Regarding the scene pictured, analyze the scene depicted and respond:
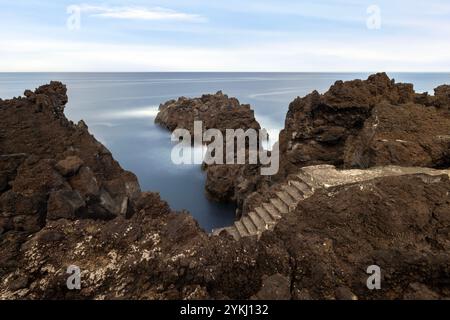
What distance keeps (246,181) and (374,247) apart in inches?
652

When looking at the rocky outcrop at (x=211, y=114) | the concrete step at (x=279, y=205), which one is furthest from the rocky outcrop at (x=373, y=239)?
the rocky outcrop at (x=211, y=114)

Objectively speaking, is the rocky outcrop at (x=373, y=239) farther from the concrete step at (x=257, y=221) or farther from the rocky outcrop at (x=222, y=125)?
the rocky outcrop at (x=222, y=125)

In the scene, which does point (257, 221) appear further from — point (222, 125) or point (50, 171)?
point (222, 125)

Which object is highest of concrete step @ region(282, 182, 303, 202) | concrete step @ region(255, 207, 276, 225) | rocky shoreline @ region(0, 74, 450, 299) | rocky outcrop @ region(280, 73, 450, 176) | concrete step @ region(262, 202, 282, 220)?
rocky outcrop @ region(280, 73, 450, 176)

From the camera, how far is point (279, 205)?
41.7 feet

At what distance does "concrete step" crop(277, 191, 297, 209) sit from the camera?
11944 mm

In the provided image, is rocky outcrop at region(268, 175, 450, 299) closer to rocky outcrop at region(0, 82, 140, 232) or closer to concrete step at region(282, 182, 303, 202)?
concrete step at region(282, 182, 303, 202)

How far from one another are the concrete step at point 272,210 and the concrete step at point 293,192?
79cm

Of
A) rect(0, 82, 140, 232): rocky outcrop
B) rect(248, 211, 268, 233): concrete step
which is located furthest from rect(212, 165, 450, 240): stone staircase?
rect(0, 82, 140, 232): rocky outcrop

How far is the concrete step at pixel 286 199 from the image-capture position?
1194 centimetres

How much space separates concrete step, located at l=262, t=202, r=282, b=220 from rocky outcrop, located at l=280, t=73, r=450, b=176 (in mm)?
3798

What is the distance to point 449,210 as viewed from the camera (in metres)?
7.49
